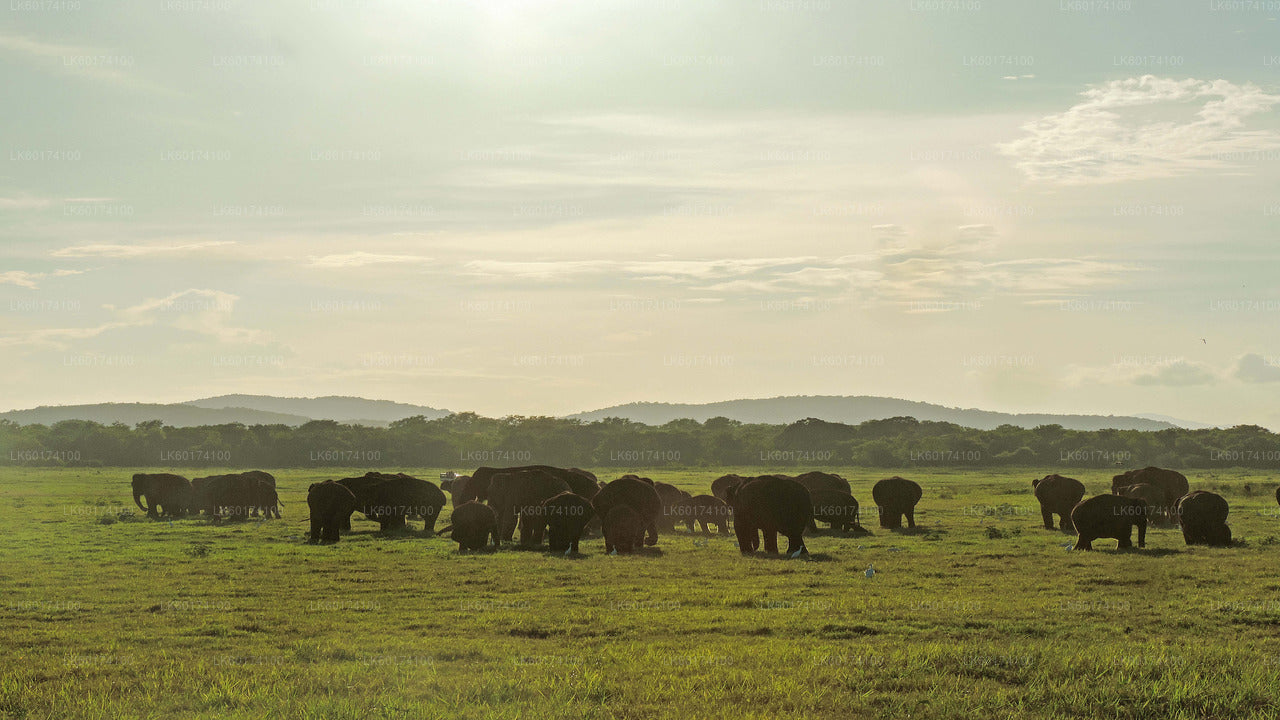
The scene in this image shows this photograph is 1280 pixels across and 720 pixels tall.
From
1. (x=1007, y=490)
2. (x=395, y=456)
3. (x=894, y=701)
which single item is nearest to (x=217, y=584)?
(x=894, y=701)

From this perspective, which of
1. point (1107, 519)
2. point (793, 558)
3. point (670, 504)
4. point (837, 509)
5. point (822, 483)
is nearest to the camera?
point (793, 558)

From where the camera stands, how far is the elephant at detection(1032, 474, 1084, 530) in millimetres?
35125

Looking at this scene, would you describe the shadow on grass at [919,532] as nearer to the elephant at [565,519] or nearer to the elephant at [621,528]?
the elephant at [621,528]

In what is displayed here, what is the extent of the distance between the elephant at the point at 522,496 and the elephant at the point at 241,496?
16283mm

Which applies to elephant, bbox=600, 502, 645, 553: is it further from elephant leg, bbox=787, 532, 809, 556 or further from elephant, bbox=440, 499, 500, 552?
elephant leg, bbox=787, 532, 809, 556

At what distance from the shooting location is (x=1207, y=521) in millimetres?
29250

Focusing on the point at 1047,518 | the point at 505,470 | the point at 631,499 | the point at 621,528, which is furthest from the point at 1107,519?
the point at 505,470

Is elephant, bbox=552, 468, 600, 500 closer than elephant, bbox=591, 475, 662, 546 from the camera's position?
No

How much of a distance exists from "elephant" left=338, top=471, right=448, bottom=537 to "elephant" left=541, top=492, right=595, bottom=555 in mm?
9786

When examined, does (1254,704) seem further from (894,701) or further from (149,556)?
(149,556)

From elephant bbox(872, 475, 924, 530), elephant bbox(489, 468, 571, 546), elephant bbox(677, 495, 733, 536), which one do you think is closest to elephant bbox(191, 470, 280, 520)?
elephant bbox(489, 468, 571, 546)

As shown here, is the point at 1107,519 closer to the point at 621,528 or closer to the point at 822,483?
the point at 822,483

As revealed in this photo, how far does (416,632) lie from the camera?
16.0 metres

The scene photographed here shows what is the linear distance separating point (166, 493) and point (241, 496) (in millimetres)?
4641
